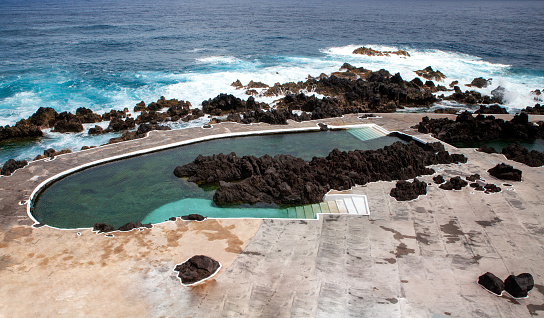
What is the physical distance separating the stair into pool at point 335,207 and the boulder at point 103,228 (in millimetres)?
10943

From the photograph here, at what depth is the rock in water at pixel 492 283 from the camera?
1885 cm

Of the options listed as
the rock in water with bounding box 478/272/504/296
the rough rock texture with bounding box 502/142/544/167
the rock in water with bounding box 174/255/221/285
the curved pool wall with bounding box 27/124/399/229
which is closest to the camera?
the rock in water with bounding box 478/272/504/296

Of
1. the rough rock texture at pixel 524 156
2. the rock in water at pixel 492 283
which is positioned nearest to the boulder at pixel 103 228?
the rock in water at pixel 492 283

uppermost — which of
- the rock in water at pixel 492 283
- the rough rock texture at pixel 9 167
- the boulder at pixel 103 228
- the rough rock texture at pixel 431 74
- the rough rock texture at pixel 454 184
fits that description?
the rough rock texture at pixel 9 167

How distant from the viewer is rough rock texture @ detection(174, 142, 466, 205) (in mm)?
28547

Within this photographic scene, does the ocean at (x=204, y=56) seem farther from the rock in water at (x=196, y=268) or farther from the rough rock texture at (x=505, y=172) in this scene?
the rough rock texture at (x=505, y=172)

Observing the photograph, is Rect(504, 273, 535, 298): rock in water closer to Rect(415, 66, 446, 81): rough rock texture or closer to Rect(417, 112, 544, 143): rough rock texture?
Rect(417, 112, 544, 143): rough rock texture

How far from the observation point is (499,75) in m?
68.8

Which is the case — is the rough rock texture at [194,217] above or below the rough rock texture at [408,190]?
above

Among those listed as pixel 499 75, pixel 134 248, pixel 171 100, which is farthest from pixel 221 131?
pixel 499 75

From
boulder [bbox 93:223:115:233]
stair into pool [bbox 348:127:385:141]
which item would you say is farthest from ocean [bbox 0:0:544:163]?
boulder [bbox 93:223:115:233]

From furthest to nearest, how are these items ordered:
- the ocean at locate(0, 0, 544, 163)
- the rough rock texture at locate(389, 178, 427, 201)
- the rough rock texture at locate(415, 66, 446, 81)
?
the rough rock texture at locate(415, 66, 446, 81) → the ocean at locate(0, 0, 544, 163) → the rough rock texture at locate(389, 178, 427, 201)

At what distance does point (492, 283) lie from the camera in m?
19.0

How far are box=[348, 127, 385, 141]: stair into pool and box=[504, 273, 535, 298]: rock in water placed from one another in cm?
2201
